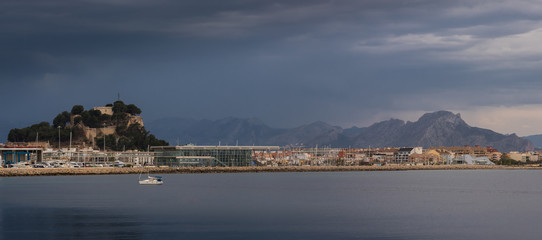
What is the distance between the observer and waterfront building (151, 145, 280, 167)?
182 meters

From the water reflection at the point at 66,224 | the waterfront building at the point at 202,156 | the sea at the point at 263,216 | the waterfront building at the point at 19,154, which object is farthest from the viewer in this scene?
the waterfront building at the point at 202,156

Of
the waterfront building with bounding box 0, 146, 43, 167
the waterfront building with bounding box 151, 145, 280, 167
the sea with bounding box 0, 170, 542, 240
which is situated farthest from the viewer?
the waterfront building with bounding box 151, 145, 280, 167

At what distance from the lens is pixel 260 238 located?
42.9 metres

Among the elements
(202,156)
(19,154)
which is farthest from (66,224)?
(19,154)

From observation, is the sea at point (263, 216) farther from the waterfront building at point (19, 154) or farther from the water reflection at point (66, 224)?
the waterfront building at point (19, 154)

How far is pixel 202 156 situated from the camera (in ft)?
602

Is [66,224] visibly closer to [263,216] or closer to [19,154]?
[263,216]

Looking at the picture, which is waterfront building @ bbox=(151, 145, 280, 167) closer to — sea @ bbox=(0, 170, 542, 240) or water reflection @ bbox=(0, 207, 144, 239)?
sea @ bbox=(0, 170, 542, 240)

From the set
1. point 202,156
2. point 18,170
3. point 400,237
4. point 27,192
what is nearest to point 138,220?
point 400,237

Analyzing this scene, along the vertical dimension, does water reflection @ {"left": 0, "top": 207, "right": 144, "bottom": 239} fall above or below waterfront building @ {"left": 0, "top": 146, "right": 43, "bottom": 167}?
below

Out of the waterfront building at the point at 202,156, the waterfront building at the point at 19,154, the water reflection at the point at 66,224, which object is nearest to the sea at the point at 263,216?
the water reflection at the point at 66,224

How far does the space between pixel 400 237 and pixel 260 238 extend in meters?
9.24

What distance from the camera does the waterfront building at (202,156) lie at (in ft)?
598

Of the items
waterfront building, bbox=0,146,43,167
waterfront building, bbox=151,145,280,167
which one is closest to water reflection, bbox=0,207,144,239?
waterfront building, bbox=0,146,43,167
